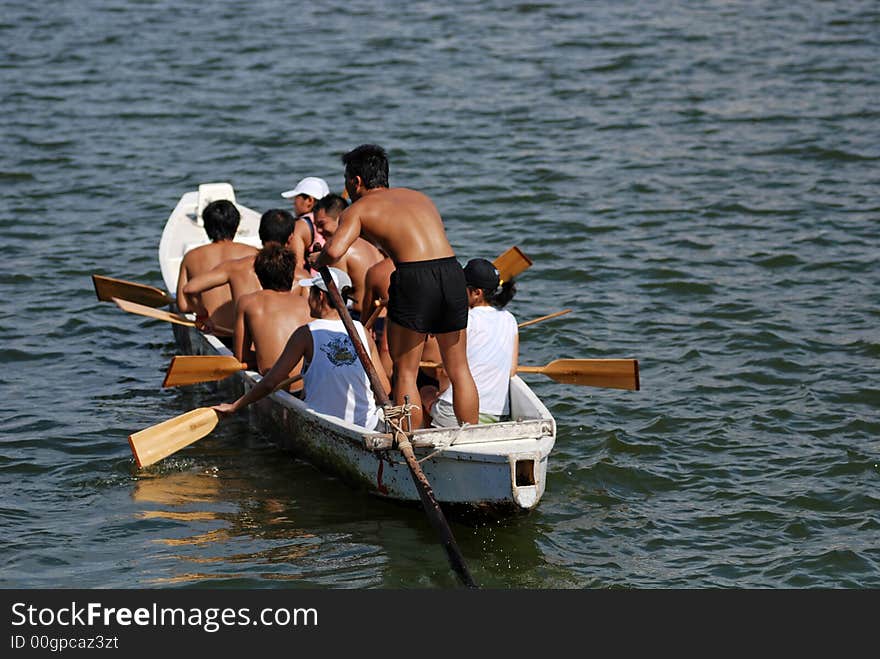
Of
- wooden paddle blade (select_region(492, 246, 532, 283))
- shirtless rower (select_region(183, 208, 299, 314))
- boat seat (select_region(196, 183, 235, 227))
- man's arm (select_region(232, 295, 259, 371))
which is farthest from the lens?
boat seat (select_region(196, 183, 235, 227))

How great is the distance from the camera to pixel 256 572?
7387mm

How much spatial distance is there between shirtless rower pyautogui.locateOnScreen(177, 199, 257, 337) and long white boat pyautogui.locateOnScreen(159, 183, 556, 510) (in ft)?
3.11

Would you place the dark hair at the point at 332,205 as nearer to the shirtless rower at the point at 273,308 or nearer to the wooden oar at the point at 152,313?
the shirtless rower at the point at 273,308

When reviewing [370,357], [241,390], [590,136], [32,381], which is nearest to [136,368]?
[32,381]

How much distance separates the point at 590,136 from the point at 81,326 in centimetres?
724

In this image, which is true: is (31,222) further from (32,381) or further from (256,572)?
(256,572)

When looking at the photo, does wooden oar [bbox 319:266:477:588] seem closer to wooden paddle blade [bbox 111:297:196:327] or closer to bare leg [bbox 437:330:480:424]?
bare leg [bbox 437:330:480:424]

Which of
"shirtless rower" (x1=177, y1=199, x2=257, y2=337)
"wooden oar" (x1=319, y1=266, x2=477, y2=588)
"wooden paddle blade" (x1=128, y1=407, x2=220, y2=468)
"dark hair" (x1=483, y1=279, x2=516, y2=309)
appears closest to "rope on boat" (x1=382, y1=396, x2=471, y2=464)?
"wooden oar" (x1=319, y1=266, x2=477, y2=588)

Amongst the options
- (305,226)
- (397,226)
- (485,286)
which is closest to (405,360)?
(485,286)

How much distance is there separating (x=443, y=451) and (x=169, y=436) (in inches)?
79.9

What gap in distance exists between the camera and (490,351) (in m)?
8.23

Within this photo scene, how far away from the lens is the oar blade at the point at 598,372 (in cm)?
887

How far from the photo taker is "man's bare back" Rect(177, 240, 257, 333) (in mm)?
10391

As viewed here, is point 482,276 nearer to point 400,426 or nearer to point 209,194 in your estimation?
point 400,426
